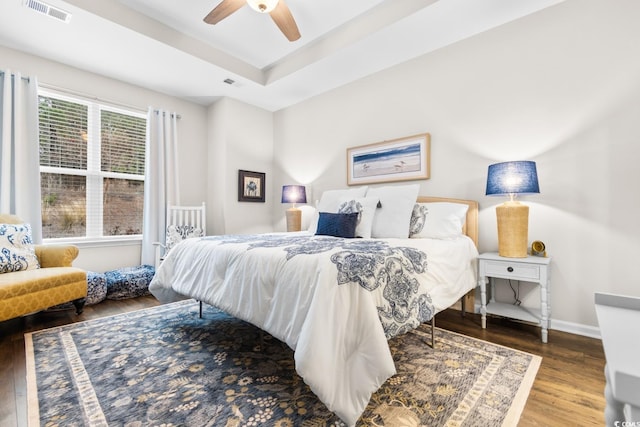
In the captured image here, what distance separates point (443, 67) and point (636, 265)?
7.70ft

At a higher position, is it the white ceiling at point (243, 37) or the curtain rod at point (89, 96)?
the white ceiling at point (243, 37)

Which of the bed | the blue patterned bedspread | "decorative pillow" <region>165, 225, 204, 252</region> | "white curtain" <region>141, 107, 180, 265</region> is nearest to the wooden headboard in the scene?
the bed

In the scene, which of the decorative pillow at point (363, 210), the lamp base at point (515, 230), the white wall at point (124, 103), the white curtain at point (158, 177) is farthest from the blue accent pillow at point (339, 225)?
the white wall at point (124, 103)

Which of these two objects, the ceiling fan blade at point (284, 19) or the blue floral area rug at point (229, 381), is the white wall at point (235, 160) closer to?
the ceiling fan blade at point (284, 19)

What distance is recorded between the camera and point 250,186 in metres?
4.58

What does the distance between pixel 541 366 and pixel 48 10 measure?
15.2 ft

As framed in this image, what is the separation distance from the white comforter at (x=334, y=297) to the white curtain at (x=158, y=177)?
2115mm

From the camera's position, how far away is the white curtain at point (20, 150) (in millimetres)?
2914

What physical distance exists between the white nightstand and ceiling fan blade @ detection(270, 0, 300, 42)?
8.38ft

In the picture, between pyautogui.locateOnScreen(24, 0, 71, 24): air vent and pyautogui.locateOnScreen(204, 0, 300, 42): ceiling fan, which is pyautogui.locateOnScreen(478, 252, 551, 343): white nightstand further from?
pyautogui.locateOnScreen(24, 0, 71, 24): air vent

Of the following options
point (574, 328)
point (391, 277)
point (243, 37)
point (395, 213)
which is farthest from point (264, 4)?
point (574, 328)

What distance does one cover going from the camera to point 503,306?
246cm

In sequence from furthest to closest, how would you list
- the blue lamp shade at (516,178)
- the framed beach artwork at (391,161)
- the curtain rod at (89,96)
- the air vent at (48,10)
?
the curtain rod at (89,96), the framed beach artwork at (391,161), the air vent at (48,10), the blue lamp shade at (516,178)

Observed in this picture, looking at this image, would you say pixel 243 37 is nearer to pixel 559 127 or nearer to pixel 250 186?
pixel 250 186
